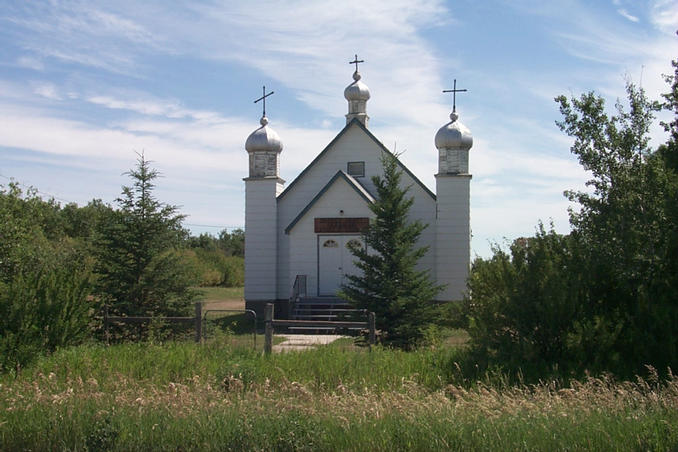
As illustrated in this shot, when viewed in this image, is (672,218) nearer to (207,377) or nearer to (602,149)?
(602,149)

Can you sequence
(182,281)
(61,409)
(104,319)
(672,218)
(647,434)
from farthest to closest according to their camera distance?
(182,281) < (104,319) < (672,218) < (61,409) < (647,434)

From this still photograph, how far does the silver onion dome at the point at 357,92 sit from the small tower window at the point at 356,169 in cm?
301

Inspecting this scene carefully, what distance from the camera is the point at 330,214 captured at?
870 inches

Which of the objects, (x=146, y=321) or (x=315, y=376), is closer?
(x=315, y=376)

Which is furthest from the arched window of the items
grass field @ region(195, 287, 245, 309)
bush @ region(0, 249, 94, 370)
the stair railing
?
grass field @ region(195, 287, 245, 309)

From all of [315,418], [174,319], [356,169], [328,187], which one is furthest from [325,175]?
[315,418]

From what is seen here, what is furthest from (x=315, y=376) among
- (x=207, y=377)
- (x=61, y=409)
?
(x=61, y=409)

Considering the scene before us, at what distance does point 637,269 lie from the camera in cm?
943

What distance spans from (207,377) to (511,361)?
4.55m

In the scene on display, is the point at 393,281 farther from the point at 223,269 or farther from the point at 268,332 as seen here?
the point at 223,269

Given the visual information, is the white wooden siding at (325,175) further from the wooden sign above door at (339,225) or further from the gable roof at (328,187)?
the wooden sign above door at (339,225)

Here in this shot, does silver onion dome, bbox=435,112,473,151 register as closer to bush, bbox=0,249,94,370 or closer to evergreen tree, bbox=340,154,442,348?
evergreen tree, bbox=340,154,442,348

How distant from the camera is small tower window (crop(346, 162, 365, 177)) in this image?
2364 centimetres

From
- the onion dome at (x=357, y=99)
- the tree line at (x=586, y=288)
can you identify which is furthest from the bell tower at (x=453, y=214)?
the tree line at (x=586, y=288)
